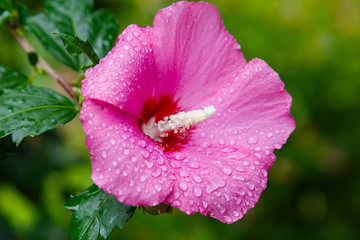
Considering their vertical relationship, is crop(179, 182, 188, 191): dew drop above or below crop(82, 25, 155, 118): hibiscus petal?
below

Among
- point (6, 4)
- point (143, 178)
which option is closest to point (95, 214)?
point (143, 178)

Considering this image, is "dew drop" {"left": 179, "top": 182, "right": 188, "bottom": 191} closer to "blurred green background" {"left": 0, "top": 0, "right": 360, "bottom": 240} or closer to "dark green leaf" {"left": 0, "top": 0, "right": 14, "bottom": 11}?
"dark green leaf" {"left": 0, "top": 0, "right": 14, "bottom": 11}

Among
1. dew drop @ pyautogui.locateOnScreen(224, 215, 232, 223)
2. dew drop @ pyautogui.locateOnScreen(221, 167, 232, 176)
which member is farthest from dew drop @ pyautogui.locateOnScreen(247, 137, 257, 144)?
dew drop @ pyautogui.locateOnScreen(224, 215, 232, 223)

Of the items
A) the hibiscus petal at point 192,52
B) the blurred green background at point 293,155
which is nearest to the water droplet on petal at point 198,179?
the hibiscus petal at point 192,52

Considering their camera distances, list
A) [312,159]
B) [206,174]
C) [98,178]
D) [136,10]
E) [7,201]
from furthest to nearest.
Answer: [136,10] → [312,159] → [7,201] → [206,174] → [98,178]

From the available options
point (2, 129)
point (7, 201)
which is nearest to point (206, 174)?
point (2, 129)

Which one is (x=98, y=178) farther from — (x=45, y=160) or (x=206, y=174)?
(x=45, y=160)

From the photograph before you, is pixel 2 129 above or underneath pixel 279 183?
above
